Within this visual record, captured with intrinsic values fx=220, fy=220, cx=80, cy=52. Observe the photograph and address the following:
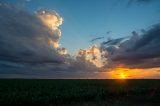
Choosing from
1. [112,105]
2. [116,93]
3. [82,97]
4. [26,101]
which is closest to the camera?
[112,105]

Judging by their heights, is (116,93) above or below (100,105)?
above

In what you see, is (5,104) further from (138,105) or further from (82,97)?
(138,105)

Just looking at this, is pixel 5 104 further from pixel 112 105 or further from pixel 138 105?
pixel 138 105

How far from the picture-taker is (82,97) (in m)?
28.2

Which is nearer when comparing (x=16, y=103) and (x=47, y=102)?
(x=16, y=103)

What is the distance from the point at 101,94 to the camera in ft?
102

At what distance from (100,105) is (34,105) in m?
6.85

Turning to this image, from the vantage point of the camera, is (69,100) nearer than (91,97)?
Yes

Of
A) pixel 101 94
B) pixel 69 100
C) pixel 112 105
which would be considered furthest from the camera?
pixel 101 94

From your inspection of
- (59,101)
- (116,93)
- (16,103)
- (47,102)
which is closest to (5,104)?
(16,103)

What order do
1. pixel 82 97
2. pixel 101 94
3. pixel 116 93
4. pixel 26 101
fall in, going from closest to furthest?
1. pixel 26 101
2. pixel 82 97
3. pixel 101 94
4. pixel 116 93

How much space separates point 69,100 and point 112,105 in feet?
21.4

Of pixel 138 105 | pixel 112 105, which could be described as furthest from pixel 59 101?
pixel 138 105

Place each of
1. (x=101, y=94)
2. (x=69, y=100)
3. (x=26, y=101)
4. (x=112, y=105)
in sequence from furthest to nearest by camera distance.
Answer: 1. (x=101, y=94)
2. (x=69, y=100)
3. (x=26, y=101)
4. (x=112, y=105)
